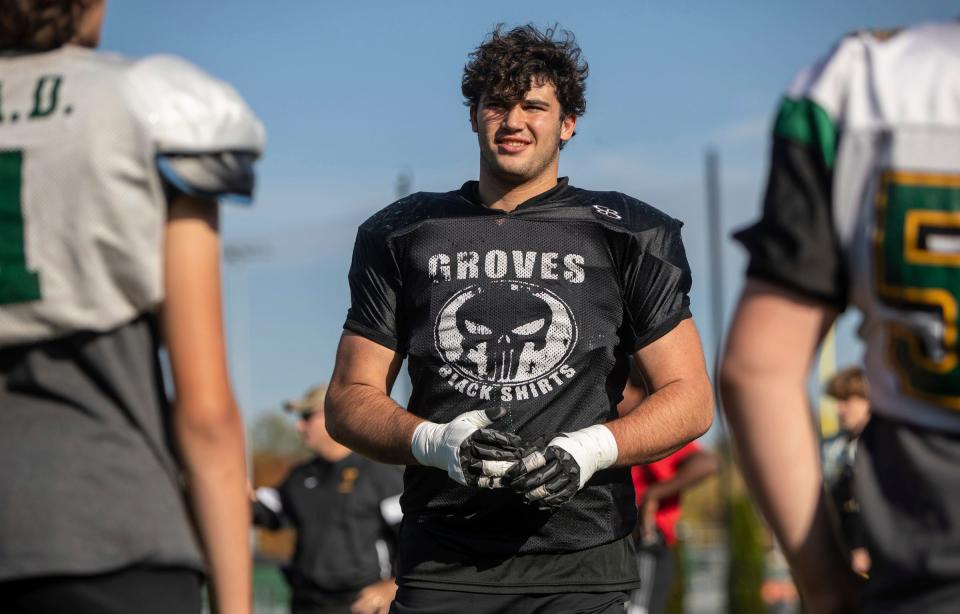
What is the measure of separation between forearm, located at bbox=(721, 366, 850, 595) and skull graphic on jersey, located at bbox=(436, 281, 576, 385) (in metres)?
1.69

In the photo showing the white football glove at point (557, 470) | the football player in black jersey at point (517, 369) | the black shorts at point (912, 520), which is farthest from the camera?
the football player in black jersey at point (517, 369)

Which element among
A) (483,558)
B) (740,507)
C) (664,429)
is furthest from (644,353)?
(740,507)

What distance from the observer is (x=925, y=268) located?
7.50ft

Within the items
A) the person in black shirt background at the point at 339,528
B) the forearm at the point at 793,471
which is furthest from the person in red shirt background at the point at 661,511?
the forearm at the point at 793,471

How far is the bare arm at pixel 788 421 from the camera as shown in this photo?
2.43 metres

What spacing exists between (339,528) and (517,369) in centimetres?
477

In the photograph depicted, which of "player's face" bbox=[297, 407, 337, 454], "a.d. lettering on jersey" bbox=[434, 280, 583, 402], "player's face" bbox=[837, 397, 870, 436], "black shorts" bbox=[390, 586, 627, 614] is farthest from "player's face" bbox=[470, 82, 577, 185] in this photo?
"player's face" bbox=[837, 397, 870, 436]

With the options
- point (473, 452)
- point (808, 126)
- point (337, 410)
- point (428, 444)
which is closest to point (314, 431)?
point (337, 410)

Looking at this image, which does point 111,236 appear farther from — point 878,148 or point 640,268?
point 640,268

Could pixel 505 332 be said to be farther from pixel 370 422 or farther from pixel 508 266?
pixel 370 422

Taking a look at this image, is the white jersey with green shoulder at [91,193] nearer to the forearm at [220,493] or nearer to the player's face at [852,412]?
the forearm at [220,493]

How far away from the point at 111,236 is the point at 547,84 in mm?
2321

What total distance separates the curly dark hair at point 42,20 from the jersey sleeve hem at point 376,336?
6.09ft

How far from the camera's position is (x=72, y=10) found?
2.62 metres
